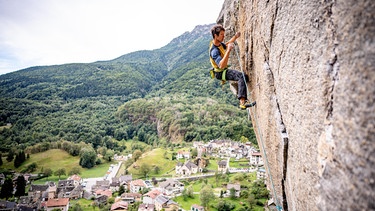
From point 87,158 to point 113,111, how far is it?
6168 centimetres

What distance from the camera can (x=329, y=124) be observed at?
250cm

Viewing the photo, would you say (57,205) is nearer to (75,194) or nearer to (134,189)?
(75,194)

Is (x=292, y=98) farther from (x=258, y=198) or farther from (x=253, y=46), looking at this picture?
(x=258, y=198)

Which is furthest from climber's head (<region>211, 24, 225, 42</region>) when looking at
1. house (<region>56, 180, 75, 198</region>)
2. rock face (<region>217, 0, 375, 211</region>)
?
house (<region>56, 180, 75, 198</region>)

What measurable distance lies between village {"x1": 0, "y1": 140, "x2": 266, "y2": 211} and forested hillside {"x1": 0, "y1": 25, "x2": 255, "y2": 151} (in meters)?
19.5

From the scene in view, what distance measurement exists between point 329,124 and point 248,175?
51068mm

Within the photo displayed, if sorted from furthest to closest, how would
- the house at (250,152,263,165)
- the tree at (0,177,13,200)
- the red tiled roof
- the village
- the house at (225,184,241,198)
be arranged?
the house at (250,152,263,165) < the tree at (0,177,13,200) < the red tiled roof < the village < the house at (225,184,241,198)

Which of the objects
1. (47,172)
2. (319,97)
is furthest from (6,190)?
(319,97)

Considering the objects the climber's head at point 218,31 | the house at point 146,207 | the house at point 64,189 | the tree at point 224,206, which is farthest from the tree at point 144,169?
the climber's head at point 218,31

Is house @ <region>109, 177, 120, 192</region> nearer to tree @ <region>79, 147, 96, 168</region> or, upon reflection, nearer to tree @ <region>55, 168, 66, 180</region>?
tree @ <region>55, 168, 66, 180</region>

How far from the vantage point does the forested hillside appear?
305 ft

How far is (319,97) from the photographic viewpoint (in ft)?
8.91

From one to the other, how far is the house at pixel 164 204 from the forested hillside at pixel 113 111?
4735 cm

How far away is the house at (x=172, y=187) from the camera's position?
150 feet
